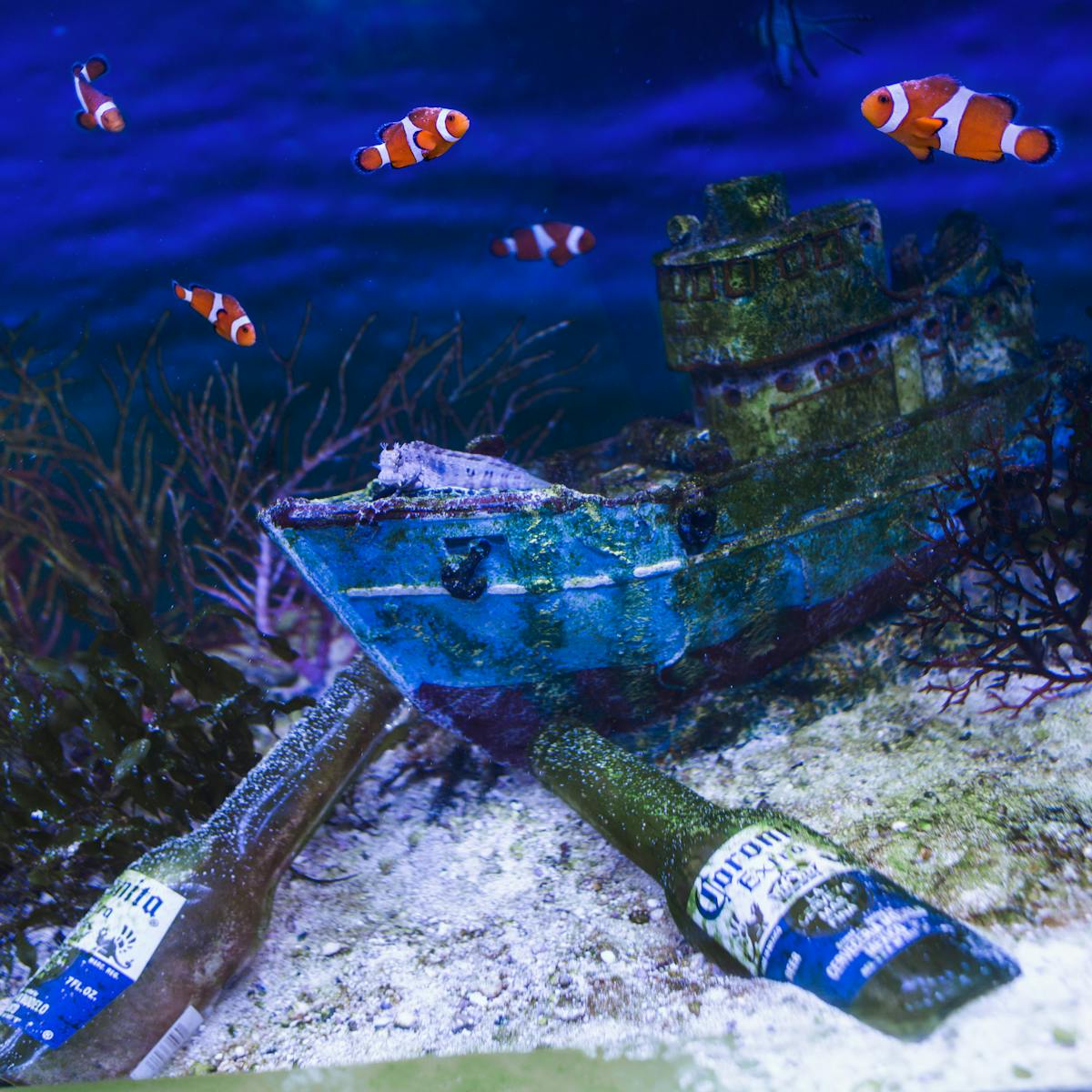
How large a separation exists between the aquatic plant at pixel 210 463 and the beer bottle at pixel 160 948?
249 centimetres

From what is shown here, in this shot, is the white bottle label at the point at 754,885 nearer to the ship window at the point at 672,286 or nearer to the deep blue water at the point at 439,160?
the ship window at the point at 672,286

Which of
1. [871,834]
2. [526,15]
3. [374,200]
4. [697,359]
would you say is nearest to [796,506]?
[697,359]

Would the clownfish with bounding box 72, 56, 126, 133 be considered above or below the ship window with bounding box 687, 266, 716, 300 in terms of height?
above

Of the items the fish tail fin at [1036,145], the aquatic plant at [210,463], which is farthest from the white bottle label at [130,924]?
the fish tail fin at [1036,145]

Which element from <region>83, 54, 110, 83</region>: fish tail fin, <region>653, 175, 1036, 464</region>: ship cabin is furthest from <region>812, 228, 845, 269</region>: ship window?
<region>83, 54, 110, 83</region>: fish tail fin

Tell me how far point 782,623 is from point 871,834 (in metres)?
1.31

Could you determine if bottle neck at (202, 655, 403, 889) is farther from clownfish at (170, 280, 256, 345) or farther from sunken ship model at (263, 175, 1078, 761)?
clownfish at (170, 280, 256, 345)

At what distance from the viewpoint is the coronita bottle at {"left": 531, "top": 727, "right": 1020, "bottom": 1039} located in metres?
1.85

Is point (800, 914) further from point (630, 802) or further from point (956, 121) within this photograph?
point (956, 121)

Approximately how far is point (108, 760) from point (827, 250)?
414cm

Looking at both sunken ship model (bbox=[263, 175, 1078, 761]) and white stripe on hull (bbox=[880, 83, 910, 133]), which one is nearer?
white stripe on hull (bbox=[880, 83, 910, 133])

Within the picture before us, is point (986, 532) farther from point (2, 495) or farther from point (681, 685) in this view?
point (2, 495)

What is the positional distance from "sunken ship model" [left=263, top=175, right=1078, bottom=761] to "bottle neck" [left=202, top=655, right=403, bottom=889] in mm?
281

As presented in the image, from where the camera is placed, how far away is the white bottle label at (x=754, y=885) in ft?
7.15
